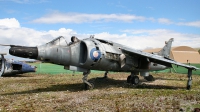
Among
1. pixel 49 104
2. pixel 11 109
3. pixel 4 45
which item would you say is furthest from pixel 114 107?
pixel 4 45

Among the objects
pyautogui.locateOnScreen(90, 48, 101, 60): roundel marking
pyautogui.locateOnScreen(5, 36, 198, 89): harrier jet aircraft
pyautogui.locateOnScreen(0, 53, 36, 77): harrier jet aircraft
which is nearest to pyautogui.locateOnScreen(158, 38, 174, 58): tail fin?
pyautogui.locateOnScreen(5, 36, 198, 89): harrier jet aircraft

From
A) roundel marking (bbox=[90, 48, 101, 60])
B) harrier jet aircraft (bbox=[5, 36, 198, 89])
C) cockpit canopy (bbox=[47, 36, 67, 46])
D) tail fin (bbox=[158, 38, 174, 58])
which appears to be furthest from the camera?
tail fin (bbox=[158, 38, 174, 58])

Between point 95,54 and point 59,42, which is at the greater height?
point 59,42

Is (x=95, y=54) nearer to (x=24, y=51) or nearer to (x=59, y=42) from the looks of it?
(x=59, y=42)

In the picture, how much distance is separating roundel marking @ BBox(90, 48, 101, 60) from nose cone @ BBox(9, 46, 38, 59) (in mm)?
3200

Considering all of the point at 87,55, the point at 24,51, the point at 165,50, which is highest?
the point at 165,50

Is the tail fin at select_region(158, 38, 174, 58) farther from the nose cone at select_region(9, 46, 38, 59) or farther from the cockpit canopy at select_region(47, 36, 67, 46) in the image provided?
the nose cone at select_region(9, 46, 38, 59)

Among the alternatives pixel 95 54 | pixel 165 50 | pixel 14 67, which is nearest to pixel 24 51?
pixel 95 54

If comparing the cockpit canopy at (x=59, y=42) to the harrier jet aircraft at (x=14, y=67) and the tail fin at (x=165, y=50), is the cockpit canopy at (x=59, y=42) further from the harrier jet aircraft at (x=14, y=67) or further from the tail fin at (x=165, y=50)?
the harrier jet aircraft at (x=14, y=67)

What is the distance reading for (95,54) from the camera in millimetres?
12680

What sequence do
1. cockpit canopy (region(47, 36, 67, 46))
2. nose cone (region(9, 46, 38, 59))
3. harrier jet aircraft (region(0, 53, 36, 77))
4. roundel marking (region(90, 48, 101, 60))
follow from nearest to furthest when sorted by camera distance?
nose cone (region(9, 46, 38, 59)) < cockpit canopy (region(47, 36, 67, 46)) < roundel marking (region(90, 48, 101, 60)) < harrier jet aircraft (region(0, 53, 36, 77))

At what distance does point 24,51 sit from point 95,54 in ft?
13.4

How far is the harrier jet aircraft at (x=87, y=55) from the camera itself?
439 inches

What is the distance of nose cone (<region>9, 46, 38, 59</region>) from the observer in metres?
10.2
